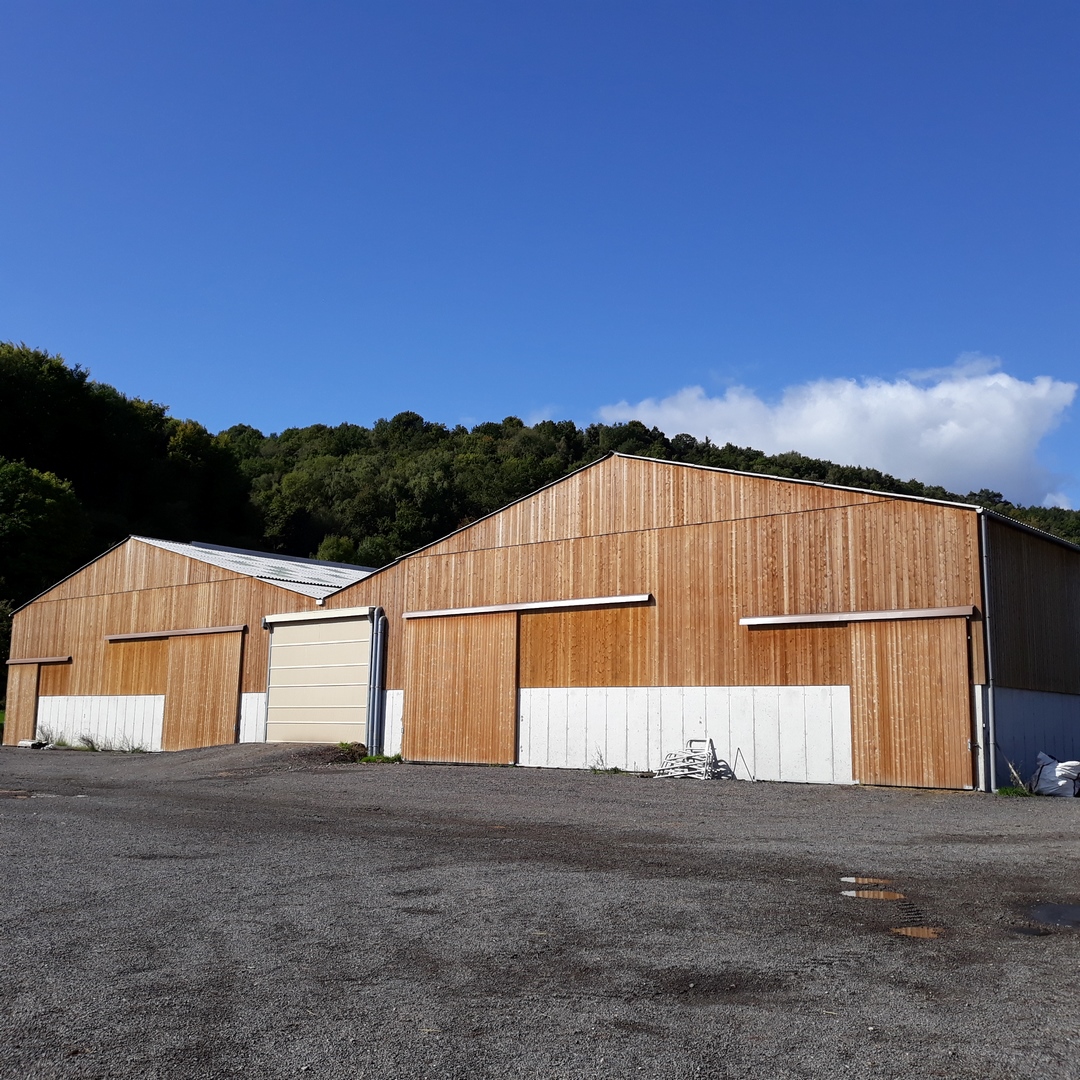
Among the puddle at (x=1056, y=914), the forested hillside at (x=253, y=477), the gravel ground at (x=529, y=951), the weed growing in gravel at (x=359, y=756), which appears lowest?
the weed growing in gravel at (x=359, y=756)

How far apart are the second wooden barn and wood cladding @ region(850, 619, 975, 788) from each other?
34mm

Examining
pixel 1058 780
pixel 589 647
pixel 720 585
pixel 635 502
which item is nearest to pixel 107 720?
pixel 589 647

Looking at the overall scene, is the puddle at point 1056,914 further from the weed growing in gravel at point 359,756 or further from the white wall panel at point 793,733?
the weed growing in gravel at point 359,756

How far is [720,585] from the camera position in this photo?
68.7 feet

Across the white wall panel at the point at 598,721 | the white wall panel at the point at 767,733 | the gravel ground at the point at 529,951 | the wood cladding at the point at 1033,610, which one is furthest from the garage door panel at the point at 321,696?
the wood cladding at the point at 1033,610

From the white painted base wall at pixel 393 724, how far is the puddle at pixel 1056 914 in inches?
779

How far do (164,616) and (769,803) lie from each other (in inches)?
906

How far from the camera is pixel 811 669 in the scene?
63.9 ft

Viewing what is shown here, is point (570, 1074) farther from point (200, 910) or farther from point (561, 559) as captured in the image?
point (561, 559)

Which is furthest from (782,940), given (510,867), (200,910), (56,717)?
(56,717)

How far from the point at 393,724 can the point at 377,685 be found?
1.12m

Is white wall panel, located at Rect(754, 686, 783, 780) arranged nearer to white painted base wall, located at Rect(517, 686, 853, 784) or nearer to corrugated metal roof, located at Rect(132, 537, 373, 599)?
white painted base wall, located at Rect(517, 686, 853, 784)

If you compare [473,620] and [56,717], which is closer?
[473,620]

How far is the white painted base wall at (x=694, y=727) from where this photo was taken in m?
19.2
